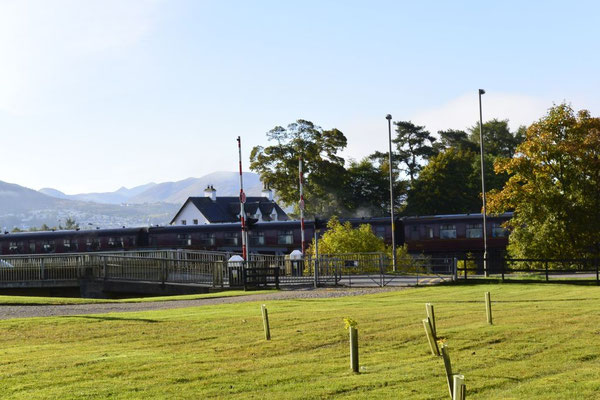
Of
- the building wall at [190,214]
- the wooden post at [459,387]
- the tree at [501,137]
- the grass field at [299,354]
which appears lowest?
the grass field at [299,354]

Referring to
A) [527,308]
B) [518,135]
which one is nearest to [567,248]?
[527,308]

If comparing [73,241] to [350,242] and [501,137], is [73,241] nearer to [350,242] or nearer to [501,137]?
[350,242]

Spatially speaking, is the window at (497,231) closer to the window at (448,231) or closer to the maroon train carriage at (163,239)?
the window at (448,231)

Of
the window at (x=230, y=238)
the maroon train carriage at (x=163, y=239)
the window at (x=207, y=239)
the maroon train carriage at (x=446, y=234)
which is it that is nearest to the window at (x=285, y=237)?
the maroon train carriage at (x=163, y=239)

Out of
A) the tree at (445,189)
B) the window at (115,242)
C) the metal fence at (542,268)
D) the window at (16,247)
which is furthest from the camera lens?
the tree at (445,189)

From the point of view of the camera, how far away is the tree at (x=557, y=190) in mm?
42594

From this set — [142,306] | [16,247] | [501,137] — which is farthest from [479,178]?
[142,306]

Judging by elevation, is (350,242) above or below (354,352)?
above

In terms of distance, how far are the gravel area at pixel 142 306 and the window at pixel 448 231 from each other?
104 ft

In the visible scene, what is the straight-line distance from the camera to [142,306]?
89.2ft

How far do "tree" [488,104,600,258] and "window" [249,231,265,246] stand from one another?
29311 millimetres

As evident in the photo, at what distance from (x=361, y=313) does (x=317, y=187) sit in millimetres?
69110

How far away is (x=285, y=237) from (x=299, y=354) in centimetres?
5461

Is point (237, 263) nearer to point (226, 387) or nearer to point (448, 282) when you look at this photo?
point (448, 282)
